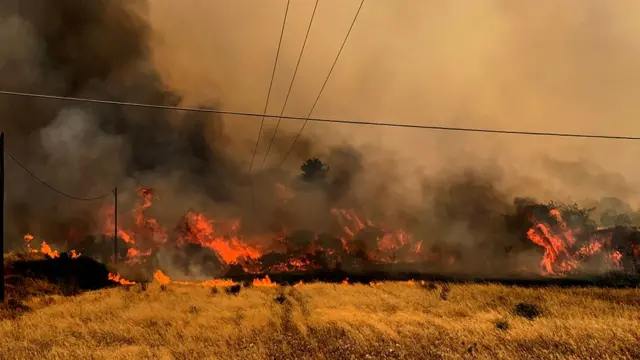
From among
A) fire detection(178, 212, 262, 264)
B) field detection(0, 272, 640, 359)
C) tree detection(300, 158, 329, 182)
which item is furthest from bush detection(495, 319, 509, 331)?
tree detection(300, 158, 329, 182)

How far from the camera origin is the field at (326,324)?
12766mm

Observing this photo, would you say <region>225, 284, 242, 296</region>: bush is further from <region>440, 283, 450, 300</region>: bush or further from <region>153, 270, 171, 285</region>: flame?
<region>440, 283, 450, 300</region>: bush

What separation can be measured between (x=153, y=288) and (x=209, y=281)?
181 inches

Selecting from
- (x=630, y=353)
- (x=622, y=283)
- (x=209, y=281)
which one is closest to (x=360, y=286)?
(x=209, y=281)

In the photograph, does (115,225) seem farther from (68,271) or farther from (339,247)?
A: (339,247)

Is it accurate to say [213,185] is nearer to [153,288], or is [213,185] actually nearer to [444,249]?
[153,288]

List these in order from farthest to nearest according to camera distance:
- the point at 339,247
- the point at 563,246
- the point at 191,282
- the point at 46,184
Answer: the point at 563,246 < the point at 339,247 < the point at 46,184 < the point at 191,282

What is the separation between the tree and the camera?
39.7m

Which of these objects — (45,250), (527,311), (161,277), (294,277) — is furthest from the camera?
(294,277)

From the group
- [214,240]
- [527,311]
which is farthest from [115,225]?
[527,311]

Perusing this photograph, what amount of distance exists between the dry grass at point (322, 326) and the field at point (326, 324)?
37 mm

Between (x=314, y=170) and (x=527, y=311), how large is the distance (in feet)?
82.3

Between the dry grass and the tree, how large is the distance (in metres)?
19.3

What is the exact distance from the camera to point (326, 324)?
1535 cm
